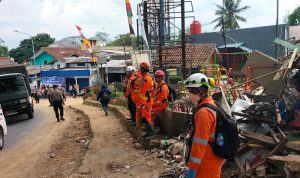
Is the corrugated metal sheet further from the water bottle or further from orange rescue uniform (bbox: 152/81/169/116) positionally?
the water bottle

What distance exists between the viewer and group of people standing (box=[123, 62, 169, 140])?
8.51 meters

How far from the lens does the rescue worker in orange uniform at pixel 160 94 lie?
343 inches

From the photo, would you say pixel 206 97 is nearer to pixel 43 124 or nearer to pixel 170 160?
pixel 170 160

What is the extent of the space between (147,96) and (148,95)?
0.11ft

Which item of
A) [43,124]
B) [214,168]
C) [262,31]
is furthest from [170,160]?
[262,31]

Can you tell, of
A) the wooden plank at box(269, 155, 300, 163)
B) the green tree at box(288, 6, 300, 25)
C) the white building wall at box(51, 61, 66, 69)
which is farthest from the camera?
the green tree at box(288, 6, 300, 25)

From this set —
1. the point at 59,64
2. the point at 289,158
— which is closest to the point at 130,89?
the point at 289,158

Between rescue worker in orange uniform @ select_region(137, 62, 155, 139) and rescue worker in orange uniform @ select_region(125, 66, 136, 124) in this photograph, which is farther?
rescue worker in orange uniform @ select_region(125, 66, 136, 124)

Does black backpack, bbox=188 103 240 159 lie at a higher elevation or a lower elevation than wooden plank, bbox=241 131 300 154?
higher

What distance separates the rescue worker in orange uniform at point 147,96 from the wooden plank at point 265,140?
8.74ft

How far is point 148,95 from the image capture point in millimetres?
8500

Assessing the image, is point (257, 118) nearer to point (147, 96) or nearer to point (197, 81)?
point (147, 96)

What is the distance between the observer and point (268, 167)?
5.93 m

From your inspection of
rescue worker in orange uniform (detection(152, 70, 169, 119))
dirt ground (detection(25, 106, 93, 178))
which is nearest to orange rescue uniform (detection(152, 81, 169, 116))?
rescue worker in orange uniform (detection(152, 70, 169, 119))
